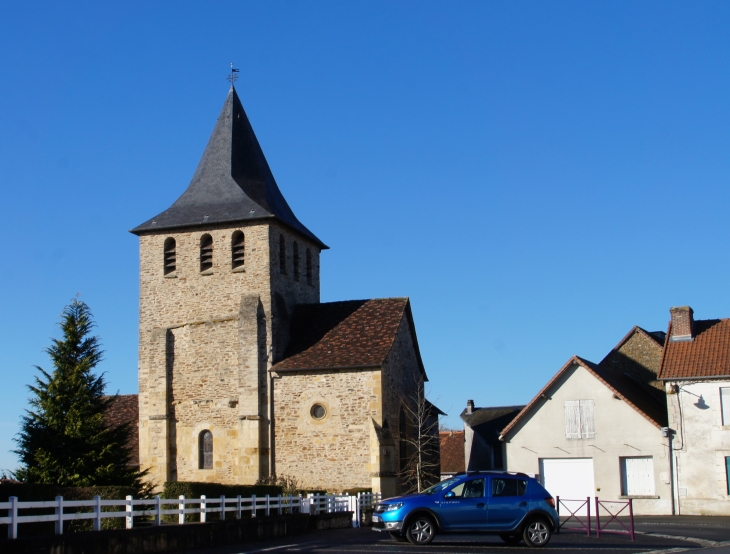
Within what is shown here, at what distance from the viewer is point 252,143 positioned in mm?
35094

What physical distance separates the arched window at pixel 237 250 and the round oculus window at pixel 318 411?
18.8 feet

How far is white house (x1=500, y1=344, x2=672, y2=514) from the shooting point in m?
28.8

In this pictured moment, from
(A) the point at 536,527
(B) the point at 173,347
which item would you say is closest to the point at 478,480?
(A) the point at 536,527

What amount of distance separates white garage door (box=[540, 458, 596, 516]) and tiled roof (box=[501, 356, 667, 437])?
1.79m

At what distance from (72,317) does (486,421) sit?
24.1m

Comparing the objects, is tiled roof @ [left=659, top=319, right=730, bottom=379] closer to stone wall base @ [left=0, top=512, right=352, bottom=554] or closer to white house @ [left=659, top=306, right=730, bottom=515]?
white house @ [left=659, top=306, right=730, bottom=515]

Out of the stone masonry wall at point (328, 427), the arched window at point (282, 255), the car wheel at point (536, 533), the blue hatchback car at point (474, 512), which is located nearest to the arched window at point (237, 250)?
the arched window at point (282, 255)

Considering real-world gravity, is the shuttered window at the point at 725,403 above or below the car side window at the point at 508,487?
above

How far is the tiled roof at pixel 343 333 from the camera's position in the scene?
3036 centimetres

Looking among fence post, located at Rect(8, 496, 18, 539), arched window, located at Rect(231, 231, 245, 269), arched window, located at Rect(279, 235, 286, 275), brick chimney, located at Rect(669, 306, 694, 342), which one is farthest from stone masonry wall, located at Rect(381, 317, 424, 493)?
fence post, located at Rect(8, 496, 18, 539)

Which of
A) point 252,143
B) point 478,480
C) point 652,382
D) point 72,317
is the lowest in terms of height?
point 478,480

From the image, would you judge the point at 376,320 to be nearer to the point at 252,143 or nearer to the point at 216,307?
the point at 216,307

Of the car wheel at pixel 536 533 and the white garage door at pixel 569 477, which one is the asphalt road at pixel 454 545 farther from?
the white garage door at pixel 569 477

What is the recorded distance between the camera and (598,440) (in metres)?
29.7
